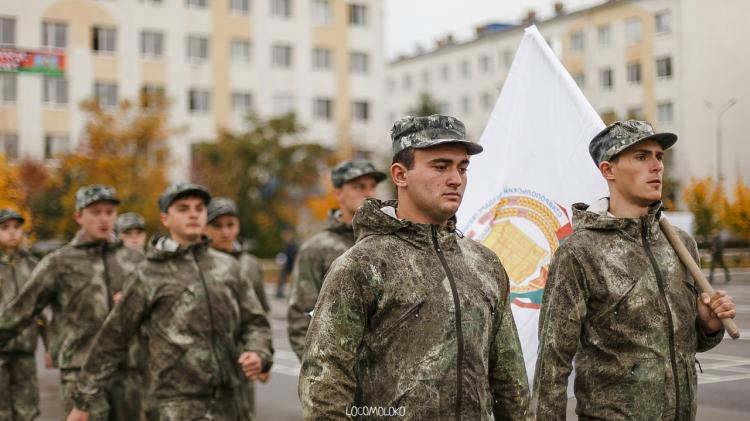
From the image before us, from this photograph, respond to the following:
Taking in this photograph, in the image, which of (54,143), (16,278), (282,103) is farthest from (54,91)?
(16,278)

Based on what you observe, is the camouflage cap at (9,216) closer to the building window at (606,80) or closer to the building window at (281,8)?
the building window at (606,80)

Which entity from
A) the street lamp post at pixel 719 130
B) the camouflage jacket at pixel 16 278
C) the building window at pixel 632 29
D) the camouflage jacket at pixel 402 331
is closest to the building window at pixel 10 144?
the camouflage jacket at pixel 16 278

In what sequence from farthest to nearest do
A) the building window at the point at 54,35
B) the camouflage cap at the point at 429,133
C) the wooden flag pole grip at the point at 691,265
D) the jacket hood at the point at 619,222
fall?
the building window at the point at 54,35 → the jacket hood at the point at 619,222 → the wooden flag pole grip at the point at 691,265 → the camouflage cap at the point at 429,133

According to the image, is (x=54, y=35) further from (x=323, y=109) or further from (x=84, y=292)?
(x=84, y=292)

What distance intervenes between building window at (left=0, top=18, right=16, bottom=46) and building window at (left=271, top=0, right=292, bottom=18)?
44.2 ft

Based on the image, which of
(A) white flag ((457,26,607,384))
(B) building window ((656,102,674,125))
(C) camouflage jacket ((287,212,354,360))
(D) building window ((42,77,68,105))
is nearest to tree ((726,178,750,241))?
(A) white flag ((457,26,607,384))

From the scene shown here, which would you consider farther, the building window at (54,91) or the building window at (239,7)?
the building window at (239,7)

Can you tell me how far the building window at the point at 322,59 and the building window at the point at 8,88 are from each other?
50.8ft

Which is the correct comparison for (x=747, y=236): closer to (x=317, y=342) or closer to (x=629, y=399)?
(x=629, y=399)

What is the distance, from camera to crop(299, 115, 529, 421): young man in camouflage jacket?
3922 mm

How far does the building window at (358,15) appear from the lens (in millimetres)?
60000

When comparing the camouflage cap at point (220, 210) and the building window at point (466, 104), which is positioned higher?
the building window at point (466, 104)

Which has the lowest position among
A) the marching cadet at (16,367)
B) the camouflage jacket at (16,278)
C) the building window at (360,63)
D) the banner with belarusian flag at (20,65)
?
the marching cadet at (16,367)

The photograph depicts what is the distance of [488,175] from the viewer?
6297 millimetres
